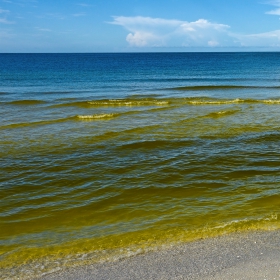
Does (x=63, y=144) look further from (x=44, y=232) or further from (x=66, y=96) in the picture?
(x=66, y=96)

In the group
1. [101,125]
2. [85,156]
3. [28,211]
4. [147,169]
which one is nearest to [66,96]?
[101,125]

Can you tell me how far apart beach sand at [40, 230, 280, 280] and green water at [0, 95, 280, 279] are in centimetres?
41

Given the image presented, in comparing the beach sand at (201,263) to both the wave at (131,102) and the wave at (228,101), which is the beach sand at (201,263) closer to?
the wave at (131,102)

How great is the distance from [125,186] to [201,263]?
5327mm

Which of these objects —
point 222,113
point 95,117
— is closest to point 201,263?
point 95,117

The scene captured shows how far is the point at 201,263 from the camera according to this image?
25.3 ft

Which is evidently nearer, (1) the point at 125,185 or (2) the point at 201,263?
(2) the point at 201,263

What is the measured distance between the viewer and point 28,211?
10.9 m

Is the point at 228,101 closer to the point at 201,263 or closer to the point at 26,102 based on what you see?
the point at 26,102

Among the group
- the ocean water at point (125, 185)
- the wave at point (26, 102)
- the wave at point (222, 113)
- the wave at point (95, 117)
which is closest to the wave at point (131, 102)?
the wave at point (26, 102)

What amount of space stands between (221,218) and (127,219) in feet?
8.14

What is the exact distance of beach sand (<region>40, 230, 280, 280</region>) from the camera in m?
7.33

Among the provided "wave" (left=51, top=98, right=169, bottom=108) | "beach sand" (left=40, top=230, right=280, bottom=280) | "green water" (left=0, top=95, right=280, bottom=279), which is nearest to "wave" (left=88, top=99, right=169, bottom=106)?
"wave" (left=51, top=98, right=169, bottom=108)

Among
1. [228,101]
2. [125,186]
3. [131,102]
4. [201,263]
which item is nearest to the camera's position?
[201,263]
